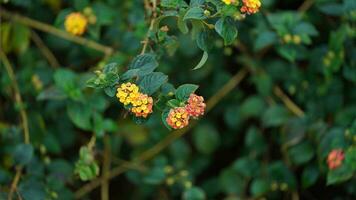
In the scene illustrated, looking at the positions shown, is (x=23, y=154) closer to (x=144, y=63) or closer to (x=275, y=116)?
(x=144, y=63)

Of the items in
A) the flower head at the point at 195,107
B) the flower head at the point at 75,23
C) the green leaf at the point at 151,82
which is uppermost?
the flower head at the point at 75,23

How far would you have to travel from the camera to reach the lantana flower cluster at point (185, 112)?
1042mm

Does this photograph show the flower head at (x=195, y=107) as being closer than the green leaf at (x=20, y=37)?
Yes

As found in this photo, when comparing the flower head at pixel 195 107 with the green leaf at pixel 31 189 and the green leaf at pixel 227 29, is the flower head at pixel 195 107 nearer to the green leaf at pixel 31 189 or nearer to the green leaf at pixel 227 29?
the green leaf at pixel 227 29

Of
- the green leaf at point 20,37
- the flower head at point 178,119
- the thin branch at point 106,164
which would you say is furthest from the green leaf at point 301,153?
the green leaf at point 20,37

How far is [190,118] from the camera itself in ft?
5.04

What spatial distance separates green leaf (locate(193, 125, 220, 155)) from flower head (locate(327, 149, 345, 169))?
1.63ft

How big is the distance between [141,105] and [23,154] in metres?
0.54

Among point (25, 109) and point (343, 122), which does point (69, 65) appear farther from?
point (343, 122)

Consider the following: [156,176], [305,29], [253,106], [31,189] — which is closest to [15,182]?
[31,189]

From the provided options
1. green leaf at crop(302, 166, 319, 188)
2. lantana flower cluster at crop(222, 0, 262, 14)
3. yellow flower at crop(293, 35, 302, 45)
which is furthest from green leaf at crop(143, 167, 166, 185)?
lantana flower cluster at crop(222, 0, 262, 14)

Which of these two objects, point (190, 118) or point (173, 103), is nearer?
point (173, 103)

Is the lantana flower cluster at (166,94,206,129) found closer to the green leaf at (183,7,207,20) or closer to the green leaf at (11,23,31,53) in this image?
the green leaf at (183,7,207,20)

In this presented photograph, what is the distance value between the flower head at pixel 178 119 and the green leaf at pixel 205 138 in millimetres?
821
